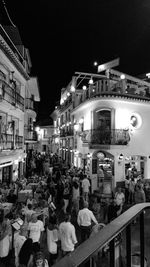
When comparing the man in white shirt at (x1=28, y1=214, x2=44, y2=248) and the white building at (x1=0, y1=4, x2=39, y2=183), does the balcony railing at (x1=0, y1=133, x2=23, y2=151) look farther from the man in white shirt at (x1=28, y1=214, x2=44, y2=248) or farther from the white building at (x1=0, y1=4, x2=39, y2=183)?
the man in white shirt at (x1=28, y1=214, x2=44, y2=248)

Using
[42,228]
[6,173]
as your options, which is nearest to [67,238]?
[42,228]

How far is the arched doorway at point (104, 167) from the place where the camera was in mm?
17266

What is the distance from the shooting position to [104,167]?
18.8 meters

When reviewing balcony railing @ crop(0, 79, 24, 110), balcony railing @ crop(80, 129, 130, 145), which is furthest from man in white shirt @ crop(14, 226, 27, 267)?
balcony railing @ crop(80, 129, 130, 145)

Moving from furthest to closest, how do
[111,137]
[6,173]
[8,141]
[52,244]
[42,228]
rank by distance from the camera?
[111,137] → [6,173] → [8,141] → [42,228] → [52,244]

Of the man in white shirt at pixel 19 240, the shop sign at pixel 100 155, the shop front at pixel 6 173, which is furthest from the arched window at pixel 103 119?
the man in white shirt at pixel 19 240

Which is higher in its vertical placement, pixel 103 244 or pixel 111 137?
pixel 111 137

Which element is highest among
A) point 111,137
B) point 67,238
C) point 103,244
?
point 111,137

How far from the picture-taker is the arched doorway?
17.3 m

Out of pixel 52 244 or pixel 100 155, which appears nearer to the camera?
pixel 52 244

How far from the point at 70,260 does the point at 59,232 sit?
19.6 ft

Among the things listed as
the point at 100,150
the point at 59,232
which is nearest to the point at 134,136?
the point at 100,150

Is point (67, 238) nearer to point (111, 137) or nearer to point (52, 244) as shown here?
point (52, 244)

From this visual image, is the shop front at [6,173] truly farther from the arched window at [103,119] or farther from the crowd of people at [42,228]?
the arched window at [103,119]
